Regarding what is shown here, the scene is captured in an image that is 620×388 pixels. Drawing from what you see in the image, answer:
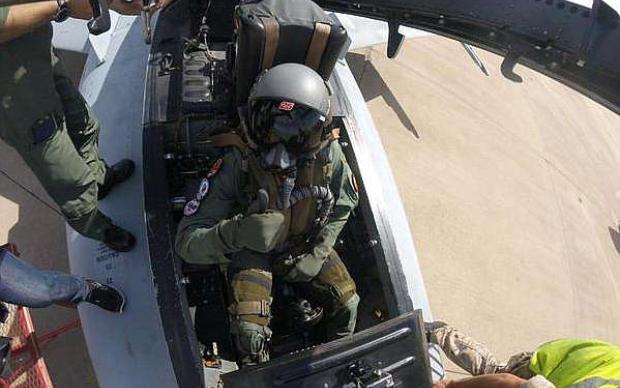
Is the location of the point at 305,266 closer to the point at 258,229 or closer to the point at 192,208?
the point at 258,229

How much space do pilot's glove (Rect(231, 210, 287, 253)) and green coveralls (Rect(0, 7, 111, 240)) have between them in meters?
0.96

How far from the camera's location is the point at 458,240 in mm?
5246

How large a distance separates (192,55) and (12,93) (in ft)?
4.36

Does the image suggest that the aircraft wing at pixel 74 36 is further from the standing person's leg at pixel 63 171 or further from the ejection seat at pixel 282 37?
the ejection seat at pixel 282 37

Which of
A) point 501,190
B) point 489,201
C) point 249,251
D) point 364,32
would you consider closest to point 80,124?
point 249,251

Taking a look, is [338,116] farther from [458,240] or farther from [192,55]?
[458,240]

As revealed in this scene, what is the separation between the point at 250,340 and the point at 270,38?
4.79 feet

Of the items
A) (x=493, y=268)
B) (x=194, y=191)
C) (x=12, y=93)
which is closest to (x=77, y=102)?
(x=12, y=93)

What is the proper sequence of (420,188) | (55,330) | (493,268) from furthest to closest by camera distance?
(420,188) → (493,268) → (55,330)

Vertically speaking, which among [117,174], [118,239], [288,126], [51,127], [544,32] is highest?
[544,32]

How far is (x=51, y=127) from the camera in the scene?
2955mm

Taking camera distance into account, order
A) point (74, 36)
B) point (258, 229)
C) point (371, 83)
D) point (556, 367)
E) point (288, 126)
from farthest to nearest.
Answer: point (371, 83)
point (74, 36)
point (258, 229)
point (288, 126)
point (556, 367)

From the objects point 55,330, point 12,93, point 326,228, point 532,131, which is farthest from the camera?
point 532,131

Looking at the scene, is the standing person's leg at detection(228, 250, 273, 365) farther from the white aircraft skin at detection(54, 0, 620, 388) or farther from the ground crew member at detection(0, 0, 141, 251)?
the ground crew member at detection(0, 0, 141, 251)
